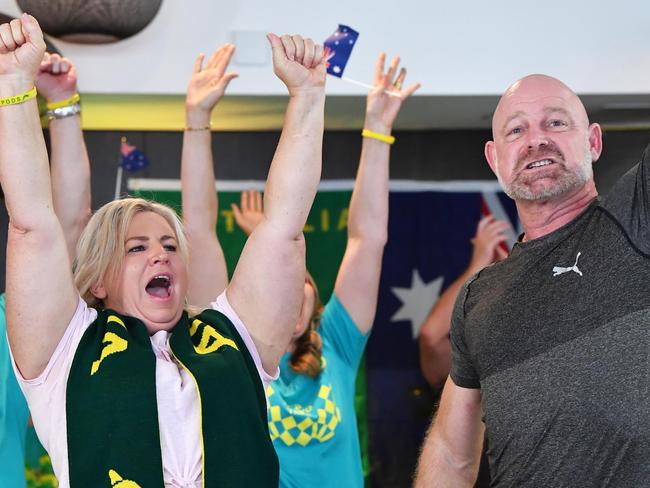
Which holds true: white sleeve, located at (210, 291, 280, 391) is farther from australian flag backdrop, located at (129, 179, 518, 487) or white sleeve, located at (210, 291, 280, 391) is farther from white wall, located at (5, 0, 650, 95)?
australian flag backdrop, located at (129, 179, 518, 487)

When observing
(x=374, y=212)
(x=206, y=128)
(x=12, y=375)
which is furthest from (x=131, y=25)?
(x=12, y=375)

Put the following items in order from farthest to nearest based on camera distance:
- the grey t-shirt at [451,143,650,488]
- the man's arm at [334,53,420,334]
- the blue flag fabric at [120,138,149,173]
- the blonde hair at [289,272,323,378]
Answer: the blue flag fabric at [120,138,149,173] → the man's arm at [334,53,420,334] → the blonde hair at [289,272,323,378] → the grey t-shirt at [451,143,650,488]

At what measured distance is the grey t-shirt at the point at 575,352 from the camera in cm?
179

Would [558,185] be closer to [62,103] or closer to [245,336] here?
[245,336]

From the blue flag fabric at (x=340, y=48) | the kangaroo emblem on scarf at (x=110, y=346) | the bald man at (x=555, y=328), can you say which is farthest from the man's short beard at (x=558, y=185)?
the blue flag fabric at (x=340, y=48)

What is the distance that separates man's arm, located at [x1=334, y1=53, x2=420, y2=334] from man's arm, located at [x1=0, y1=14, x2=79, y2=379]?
1.33m

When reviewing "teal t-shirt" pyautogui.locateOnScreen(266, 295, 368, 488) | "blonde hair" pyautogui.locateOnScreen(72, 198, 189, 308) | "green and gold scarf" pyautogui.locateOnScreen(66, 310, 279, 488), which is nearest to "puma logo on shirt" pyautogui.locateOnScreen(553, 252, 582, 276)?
"green and gold scarf" pyautogui.locateOnScreen(66, 310, 279, 488)

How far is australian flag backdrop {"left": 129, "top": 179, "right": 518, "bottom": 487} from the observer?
13.9 ft

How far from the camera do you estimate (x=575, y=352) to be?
1.85 metres

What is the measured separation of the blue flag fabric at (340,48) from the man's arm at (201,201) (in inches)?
15.9

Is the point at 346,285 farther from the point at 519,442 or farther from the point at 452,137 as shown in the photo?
the point at 452,137

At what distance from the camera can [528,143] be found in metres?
2.07

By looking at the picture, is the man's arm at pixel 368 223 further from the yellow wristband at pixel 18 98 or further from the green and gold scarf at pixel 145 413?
the yellow wristband at pixel 18 98

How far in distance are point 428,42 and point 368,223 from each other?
3.51 feet
